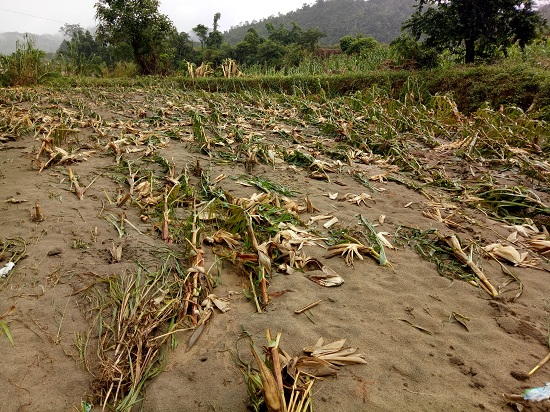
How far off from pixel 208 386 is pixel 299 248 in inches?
35.5

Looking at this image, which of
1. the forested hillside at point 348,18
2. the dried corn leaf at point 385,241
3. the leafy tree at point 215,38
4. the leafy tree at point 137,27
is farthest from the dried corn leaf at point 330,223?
the forested hillside at point 348,18

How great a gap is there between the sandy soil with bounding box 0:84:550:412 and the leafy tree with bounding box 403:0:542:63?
664 cm

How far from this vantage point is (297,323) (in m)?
1.34

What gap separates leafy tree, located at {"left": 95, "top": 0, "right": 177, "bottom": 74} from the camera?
1371 cm

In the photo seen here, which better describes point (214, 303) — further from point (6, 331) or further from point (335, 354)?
point (6, 331)

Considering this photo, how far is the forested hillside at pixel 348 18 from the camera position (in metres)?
49.7

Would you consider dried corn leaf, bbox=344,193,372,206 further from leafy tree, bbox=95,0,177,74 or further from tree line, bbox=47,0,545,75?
leafy tree, bbox=95,0,177,74

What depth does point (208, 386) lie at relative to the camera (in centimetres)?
109

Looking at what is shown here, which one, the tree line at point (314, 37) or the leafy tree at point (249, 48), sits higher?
the leafy tree at point (249, 48)

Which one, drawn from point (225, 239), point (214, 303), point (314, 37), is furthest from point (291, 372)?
point (314, 37)

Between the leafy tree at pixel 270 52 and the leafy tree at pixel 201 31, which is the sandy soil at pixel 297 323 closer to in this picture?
the leafy tree at pixel 270 52

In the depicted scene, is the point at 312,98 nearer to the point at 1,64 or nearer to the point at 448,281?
the point at 448,281

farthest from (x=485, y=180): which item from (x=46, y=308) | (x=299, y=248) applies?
(x=46, y=308)

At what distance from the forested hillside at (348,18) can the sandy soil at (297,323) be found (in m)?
51.5
